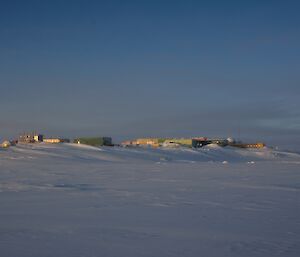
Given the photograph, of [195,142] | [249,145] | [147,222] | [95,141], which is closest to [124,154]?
[95,141]

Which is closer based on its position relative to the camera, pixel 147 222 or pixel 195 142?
pixel 147 222

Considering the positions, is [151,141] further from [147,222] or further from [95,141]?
[147,222]

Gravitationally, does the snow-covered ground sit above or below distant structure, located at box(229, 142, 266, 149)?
below

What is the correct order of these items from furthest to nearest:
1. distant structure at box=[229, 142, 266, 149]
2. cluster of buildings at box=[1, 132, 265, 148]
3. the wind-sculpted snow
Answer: distant structure at box=[229, 142, 266, 149]
cluster of buildings at box=[1, 132, 265, 148]
the wind-sculpted snow

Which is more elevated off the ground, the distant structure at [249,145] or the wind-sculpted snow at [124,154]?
the distant structure at [249,145]

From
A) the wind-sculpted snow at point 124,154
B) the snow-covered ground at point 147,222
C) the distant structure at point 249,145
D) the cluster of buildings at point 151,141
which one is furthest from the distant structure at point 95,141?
the snow-covered ground at point 147,222

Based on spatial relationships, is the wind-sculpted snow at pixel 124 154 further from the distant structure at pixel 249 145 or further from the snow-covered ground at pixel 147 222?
the snow-covered ground at pixel 147 222

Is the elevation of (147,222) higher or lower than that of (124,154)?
lower

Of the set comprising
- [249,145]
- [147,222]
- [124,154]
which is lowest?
[147,222]

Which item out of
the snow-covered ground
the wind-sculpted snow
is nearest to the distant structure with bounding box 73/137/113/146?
the wind-sculpted snow

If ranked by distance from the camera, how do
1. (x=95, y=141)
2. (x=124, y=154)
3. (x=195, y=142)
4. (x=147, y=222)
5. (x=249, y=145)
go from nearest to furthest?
(x=147, y=222), (x=124, y=154), (x=95, y=141), (x=195, y=142), (x=249, y=145)

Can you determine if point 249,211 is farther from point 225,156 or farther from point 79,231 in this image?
point 225,156

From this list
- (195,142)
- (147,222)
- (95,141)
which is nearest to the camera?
(147,222)

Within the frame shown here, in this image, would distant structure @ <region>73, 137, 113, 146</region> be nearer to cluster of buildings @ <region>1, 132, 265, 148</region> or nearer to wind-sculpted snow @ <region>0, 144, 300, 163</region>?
cluster of buildings @ <region>1, 132, 265, 148</region>
